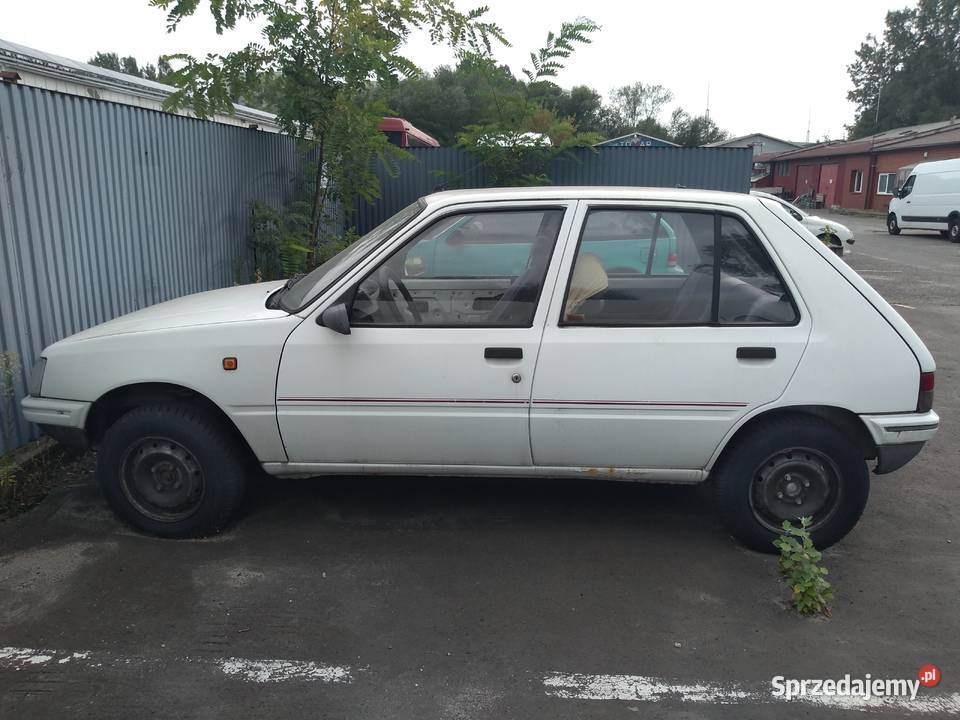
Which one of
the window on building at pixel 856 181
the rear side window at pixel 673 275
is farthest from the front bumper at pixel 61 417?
the window on building at pixel 856 181

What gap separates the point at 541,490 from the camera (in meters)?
4.95

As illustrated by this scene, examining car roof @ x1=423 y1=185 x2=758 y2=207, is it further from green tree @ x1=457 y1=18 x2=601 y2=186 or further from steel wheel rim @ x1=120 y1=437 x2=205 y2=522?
green tree @ x1=457 y1=18 x2=601 y2=186

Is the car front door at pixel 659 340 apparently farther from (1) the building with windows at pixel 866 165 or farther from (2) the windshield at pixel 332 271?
(1) the building with windows at pixel 866 165

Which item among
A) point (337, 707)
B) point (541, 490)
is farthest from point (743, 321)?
point (337, 707)

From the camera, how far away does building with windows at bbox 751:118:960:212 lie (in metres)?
35.6

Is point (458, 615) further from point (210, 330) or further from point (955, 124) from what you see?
point (955, 124)

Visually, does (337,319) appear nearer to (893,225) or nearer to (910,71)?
(893,225)

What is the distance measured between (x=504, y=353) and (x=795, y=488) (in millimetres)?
1608

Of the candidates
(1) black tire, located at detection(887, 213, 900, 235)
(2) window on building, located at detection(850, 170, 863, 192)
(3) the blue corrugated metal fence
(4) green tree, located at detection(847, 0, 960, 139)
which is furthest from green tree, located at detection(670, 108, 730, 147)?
(3) the blue corrugated metal fence

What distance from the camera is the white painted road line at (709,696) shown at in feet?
9.91

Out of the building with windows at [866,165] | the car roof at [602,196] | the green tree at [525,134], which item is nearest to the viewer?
the car roof at [602,196]

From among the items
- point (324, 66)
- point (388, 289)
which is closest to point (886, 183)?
point (324, 66)

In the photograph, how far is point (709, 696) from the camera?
305 centimetres

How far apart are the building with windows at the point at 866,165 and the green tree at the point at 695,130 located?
19838 millimetres
